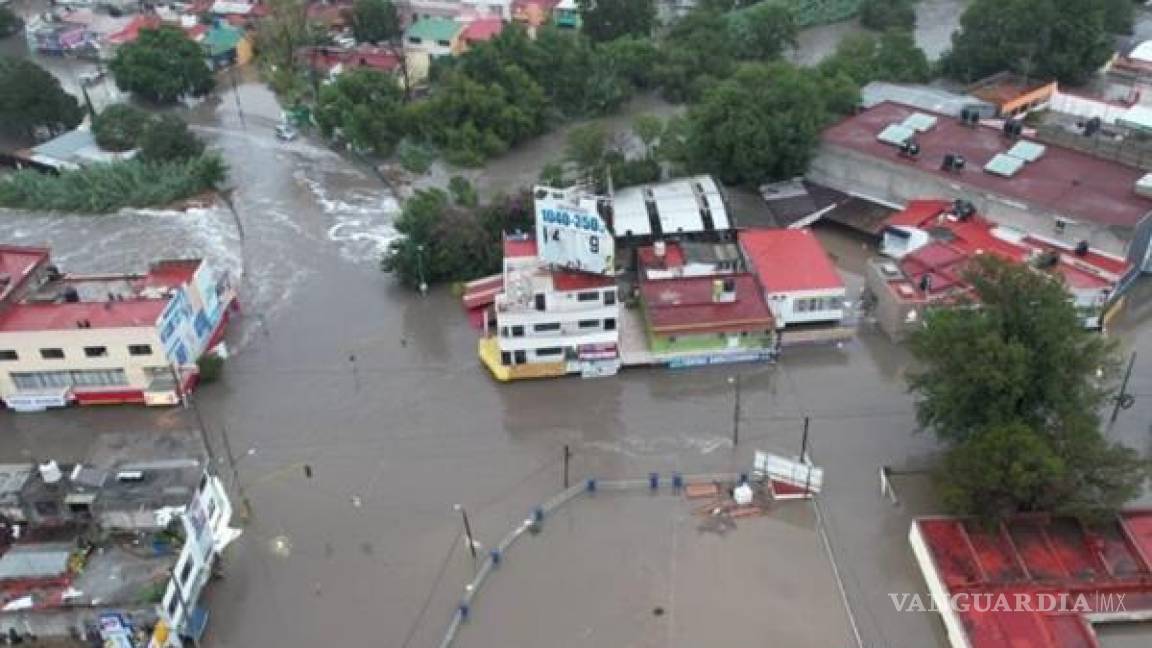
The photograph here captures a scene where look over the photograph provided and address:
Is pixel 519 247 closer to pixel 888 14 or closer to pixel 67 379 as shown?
pixel 67 379

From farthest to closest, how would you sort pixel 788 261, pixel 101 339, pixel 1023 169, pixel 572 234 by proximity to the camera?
pixel 1023 169 → pixel 788 261 → pixel 572 234 → pixel 101 339

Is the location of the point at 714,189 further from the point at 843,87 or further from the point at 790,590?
the point at 790,590

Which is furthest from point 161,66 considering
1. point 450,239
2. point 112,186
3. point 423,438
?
point 423,438

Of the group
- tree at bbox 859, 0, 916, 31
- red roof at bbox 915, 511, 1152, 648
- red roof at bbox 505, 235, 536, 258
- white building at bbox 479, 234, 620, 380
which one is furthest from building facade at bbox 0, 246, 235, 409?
tree at bbox 859, 0, 916, 31

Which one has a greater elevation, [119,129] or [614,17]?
[614,17]

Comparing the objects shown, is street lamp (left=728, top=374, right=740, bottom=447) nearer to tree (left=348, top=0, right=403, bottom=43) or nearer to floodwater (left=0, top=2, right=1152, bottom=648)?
floodwater (left=0, top=2, right=1152, bottom=648)

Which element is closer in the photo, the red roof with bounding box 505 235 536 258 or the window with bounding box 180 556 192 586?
the window with bounding box 180 556 192 586
